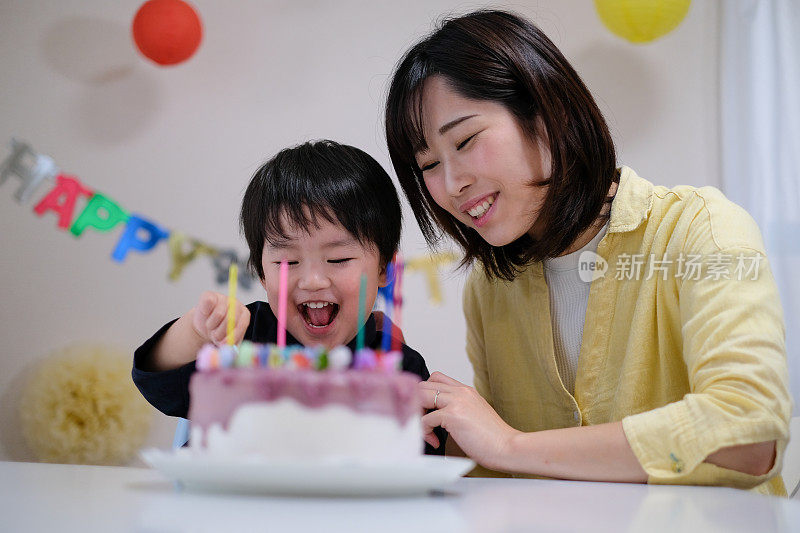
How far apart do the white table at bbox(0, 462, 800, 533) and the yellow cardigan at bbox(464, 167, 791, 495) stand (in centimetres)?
11

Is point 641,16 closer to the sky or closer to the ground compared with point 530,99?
closer to the sky

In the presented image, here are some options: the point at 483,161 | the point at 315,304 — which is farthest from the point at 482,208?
the point at 315,304

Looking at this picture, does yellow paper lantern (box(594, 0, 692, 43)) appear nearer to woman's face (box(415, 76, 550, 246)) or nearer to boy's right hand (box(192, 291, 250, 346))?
woman's face (box(415, 76, 550, 246))

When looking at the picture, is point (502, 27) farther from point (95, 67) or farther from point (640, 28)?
point (95, 67)

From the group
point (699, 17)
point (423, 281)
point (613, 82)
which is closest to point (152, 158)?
point (423, 281)

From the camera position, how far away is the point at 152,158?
2521mm

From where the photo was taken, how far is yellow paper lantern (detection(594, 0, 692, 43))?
216 centimetres

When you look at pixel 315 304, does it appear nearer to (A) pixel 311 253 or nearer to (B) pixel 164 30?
(A) pixel 311 253

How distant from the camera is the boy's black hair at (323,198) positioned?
133 cm

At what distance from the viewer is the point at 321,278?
4.17ft

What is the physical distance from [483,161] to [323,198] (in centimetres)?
31

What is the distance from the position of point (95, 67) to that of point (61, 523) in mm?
2289

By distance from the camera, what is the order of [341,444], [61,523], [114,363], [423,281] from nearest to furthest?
[61,523] < [341,444] < [114,363] < [423,281]

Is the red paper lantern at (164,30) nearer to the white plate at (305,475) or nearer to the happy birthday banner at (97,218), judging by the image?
the happy birthday banner at (97,218)
